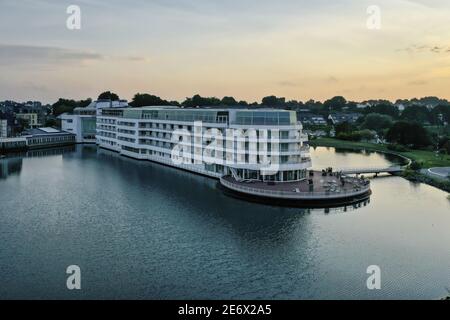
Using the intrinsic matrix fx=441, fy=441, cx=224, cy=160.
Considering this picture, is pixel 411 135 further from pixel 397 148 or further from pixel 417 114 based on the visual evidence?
pixel 417 114

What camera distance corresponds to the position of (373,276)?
88.3 feet

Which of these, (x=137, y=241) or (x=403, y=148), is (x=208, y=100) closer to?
(x=403, y=148)

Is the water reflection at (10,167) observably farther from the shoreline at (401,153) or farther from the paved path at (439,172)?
the paved path at (439,172)

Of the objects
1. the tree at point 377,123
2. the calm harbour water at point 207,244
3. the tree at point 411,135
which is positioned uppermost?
the tree at point 377,123

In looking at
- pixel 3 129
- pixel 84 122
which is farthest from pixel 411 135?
pixel 3 129

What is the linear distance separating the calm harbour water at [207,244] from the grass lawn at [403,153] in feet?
77.6

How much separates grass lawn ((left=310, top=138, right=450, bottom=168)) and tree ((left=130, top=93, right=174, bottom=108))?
2002 inches

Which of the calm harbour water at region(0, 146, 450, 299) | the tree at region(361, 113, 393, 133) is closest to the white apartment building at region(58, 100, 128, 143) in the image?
the calm harbour water at region(0, 146, 450, 299)

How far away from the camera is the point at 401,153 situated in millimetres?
93125

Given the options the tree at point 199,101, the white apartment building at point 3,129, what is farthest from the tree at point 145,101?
the white apartment building at point 3,129

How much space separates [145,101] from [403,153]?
3070 inches

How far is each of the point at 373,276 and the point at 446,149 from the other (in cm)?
6740

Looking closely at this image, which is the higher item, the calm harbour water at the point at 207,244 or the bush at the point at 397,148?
the bush at the point at 397,148

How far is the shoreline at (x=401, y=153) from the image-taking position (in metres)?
57.4
